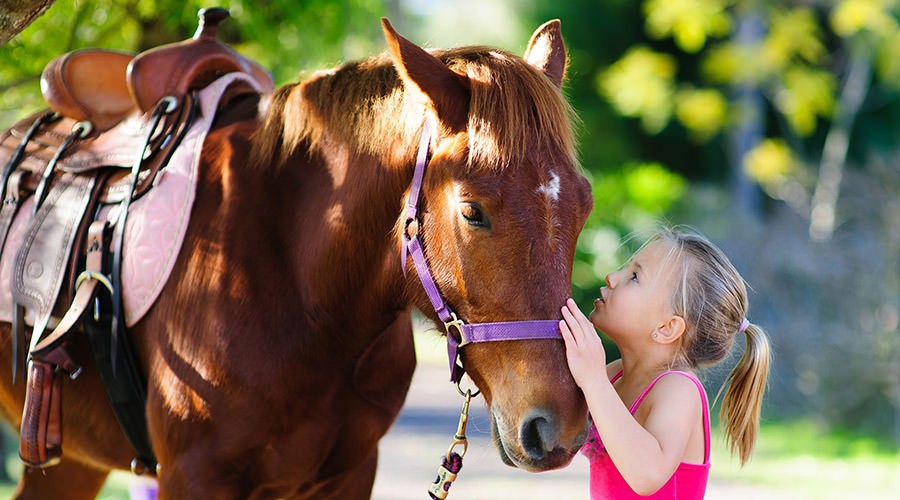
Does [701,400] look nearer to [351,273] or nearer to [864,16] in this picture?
[351,273]

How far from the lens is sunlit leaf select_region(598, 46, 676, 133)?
1092 centimetres

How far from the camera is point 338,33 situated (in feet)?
15.4

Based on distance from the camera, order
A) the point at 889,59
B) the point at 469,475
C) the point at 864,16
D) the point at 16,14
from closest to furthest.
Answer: the point at 16,14, the point at 469,475, the point at 864,16, the point at 889,59

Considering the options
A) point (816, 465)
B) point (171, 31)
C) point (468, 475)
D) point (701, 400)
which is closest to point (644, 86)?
point (816, 465)

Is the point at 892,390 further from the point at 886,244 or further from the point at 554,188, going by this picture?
the point at 554,188

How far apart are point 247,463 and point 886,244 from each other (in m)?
5.95

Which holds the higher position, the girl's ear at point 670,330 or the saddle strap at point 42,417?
the girl's ear at point 670,330

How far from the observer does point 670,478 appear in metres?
2.23

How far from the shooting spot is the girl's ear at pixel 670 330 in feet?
7.40

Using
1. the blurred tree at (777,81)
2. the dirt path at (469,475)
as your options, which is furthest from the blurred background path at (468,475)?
the blurred tree at (777,81)

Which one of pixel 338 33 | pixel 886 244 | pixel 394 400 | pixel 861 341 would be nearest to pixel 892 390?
pixel 861 341

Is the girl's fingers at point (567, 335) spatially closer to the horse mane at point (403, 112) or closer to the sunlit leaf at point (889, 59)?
the horse mane at point (403, 112)

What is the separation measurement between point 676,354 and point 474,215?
27.2 inches

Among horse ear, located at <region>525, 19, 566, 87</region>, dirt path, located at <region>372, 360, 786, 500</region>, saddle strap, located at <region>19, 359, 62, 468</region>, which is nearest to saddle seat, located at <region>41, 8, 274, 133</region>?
saddle strap, located at <region>19, 359, 62, 468</region>
